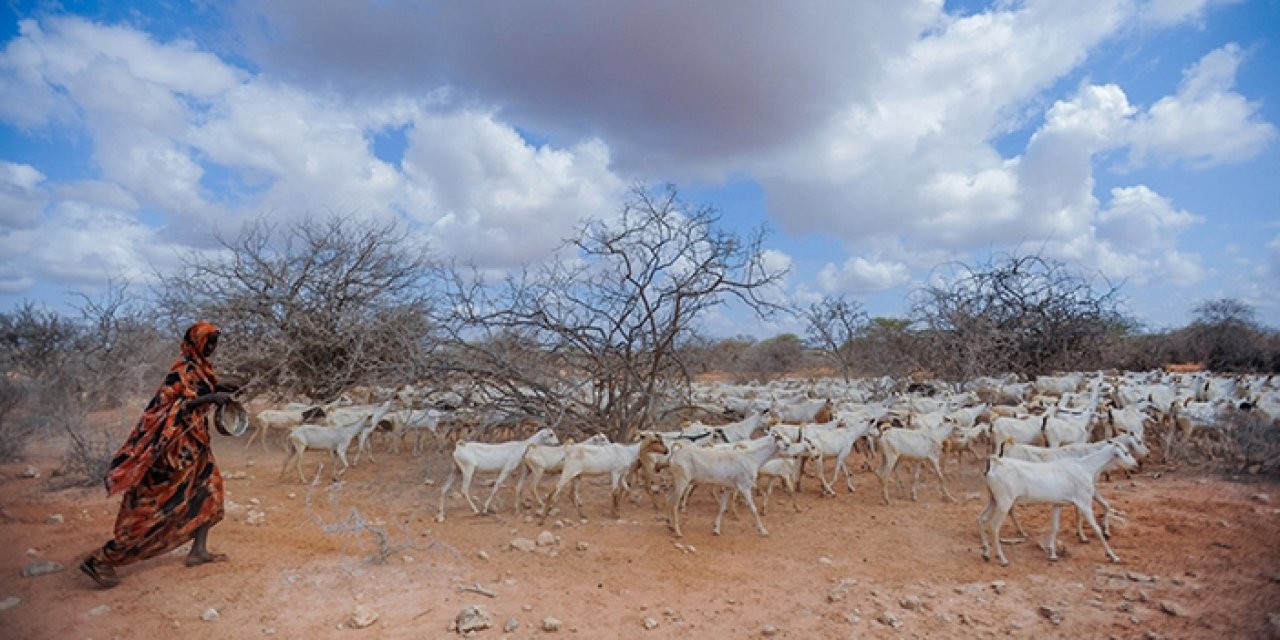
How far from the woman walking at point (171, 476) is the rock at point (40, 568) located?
0.77m

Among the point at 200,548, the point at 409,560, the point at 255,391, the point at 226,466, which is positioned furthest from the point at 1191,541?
the point at 255,391

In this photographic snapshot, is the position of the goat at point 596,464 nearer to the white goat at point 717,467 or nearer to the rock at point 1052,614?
the white goat at point 717,467

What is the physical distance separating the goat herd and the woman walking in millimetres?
2637

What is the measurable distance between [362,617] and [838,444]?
255 inches

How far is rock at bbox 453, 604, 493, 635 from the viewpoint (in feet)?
15.8

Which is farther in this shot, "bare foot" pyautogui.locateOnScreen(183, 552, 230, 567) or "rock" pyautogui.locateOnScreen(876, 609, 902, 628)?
"bare foot" pyautogui.locateOnScreen(183, 552, 230, 567)

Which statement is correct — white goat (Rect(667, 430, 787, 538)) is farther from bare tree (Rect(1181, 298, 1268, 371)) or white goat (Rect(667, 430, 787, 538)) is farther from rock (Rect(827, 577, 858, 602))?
bare tree (Rect(1181, 298, 1268, 371))

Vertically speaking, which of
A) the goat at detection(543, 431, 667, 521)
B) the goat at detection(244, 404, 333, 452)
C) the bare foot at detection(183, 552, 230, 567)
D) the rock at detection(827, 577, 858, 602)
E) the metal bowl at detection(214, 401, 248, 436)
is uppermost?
the metal bowl at detection(214, 401, 248, 436)

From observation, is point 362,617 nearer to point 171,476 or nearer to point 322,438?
point 171,476

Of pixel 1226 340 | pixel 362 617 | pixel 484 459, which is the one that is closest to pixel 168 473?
pixel 362 617

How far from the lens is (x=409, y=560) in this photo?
612 cm

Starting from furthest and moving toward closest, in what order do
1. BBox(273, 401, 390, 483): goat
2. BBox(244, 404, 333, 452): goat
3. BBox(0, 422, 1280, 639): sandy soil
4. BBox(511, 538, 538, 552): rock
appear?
BBox(244, 404, 333, 452): goat < BBox(273, 401, 390, 483): goat < BBox(511, 538, 538, 552): rock < BBox(0, 422, 1280, 639): sandy soil

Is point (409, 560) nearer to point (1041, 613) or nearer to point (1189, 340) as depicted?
point (1041, 613)

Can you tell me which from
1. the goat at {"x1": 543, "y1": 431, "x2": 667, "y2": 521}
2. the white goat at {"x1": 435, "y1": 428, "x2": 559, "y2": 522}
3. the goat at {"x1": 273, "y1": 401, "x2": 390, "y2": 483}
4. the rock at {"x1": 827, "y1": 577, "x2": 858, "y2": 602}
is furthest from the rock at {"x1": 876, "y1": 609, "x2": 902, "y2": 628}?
the goat at {"x1": 273, "y1": 401, "x2": 390, "y2": 483}
